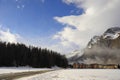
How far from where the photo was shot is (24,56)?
125000 millimetres

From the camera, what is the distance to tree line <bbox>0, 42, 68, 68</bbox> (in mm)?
110181

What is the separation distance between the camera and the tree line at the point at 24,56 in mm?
110181

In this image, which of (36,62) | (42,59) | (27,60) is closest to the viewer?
(27,60)

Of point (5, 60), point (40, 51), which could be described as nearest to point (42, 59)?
point (40, 51)

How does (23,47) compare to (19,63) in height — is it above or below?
above

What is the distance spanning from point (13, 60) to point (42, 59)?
34801 mm

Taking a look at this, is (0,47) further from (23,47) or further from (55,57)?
(55,57)

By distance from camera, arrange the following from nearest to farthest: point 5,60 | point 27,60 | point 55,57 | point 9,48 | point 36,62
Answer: point 5,60 → point 9,48 → point 27,60 → point 36,62 → point 55,57

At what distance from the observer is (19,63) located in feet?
389

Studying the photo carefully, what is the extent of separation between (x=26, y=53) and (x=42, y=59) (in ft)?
66.9

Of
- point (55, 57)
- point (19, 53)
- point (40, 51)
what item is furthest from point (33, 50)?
point (55, 57)

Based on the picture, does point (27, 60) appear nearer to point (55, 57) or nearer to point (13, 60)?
point (13, 60)

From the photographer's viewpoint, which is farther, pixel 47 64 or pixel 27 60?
pixel 47 64

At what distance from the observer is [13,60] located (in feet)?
375
